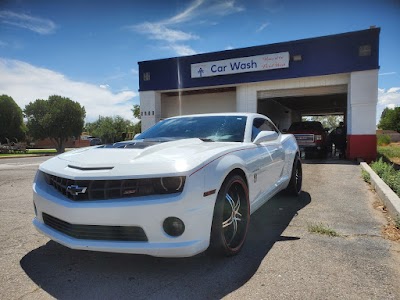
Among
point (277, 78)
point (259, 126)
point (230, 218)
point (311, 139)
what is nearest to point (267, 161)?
point (259, 126)

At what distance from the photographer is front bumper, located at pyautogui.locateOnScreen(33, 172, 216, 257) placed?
2.38 m

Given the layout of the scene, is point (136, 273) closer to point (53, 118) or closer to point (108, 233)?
point (108, 233)

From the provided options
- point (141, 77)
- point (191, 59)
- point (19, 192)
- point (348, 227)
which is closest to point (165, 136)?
point (348, 227)

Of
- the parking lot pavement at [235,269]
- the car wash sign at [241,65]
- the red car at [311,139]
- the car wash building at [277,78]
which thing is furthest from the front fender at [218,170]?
the car wash sign at [241,65]

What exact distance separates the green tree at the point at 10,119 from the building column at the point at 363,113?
43244 mm

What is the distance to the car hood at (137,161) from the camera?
2.46 meters

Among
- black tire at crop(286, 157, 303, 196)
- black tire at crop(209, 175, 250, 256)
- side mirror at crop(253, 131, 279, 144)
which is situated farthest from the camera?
black tire at crop(286, 157, 303, 196)

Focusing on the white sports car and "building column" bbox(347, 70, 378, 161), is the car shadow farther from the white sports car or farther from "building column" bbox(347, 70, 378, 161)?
"building column" bbox(347, 70, 378, 161)

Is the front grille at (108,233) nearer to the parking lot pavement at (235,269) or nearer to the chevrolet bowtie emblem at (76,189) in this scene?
the chevrolet bowtie emblem at (76,189)

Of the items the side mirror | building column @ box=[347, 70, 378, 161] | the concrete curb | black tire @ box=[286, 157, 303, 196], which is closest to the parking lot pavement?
the concrete curb

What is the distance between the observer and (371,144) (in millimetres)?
12836

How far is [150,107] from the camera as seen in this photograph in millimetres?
17688

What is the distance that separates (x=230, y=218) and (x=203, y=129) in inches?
57.4

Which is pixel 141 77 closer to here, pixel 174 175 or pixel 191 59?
pixel 191 59
